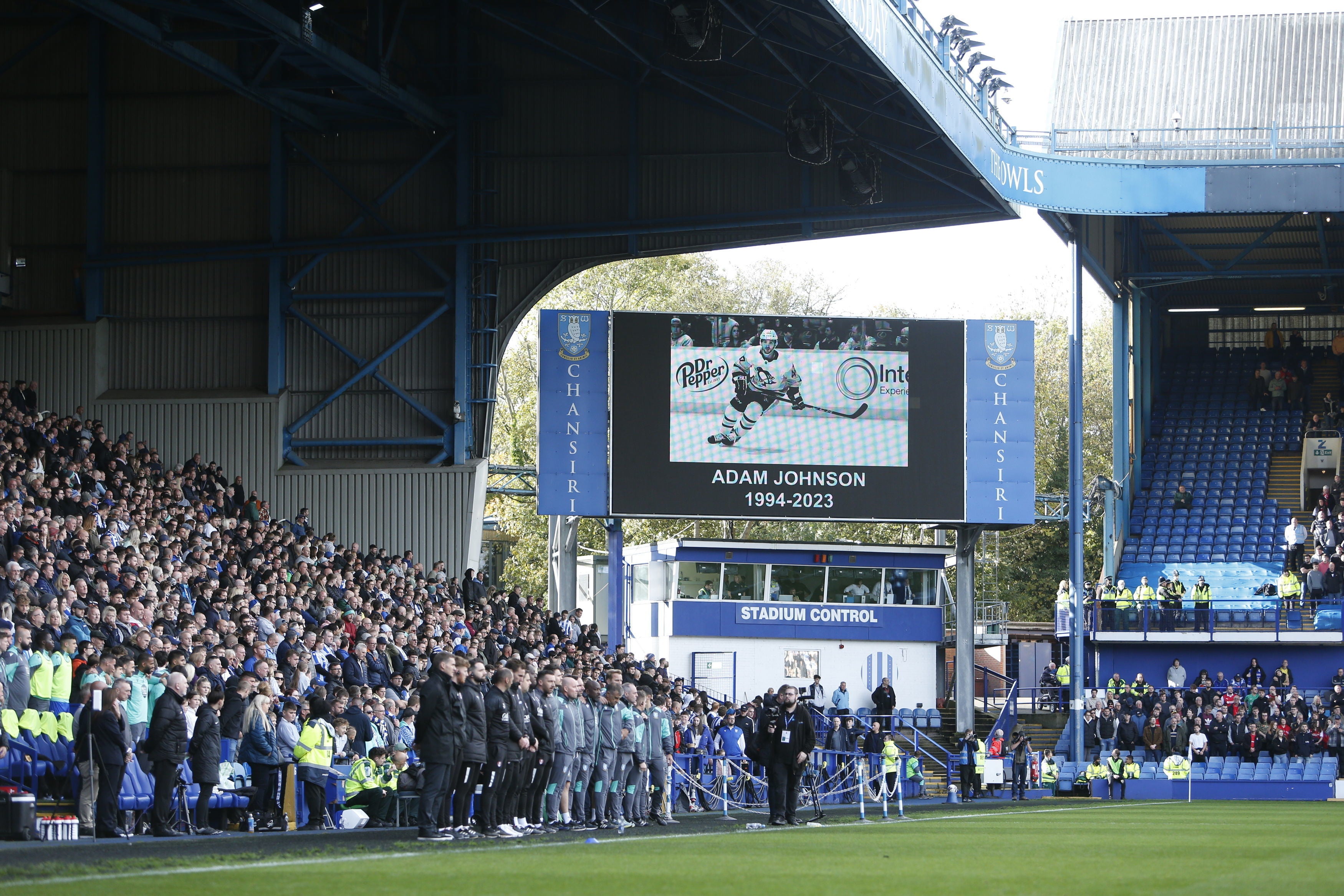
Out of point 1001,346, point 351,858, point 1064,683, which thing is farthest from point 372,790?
point 1064,683

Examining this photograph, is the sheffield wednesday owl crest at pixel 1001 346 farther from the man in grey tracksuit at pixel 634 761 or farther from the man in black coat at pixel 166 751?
the man in black coat at pixel 166 751

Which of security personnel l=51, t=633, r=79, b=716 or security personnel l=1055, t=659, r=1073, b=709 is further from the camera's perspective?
security personnel l=1055, t=659, r=1073, b=709

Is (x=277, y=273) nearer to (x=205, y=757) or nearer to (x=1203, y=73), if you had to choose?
(x=205, y=757)

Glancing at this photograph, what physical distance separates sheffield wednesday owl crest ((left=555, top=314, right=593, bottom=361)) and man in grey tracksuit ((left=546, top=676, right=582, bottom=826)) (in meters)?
14.4

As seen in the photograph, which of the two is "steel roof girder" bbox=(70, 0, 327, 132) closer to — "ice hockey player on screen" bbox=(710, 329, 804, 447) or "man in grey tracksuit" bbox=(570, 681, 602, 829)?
"ice hockey player on screen" bbox=(710, 329, 804, 447)

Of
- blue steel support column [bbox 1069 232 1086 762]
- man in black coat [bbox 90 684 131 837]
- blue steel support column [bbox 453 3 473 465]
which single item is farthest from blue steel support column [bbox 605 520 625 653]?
man in black coat [bbox 90 684 131 837]

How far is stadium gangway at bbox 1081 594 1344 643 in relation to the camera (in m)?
34.1

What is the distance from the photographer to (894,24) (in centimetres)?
2456

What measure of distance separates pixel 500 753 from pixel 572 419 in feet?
52.5

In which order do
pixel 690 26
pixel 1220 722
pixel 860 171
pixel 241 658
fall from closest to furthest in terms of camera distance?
1. pixel 241 658
2. pixel 690 26
3. pixel 860 171
4. pixel 1220 722

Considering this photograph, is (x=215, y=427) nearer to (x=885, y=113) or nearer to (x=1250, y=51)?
(x=885, y=113)

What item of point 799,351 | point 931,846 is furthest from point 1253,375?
point 931,846

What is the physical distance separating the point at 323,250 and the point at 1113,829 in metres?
17.7

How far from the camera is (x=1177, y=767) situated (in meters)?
30.5
